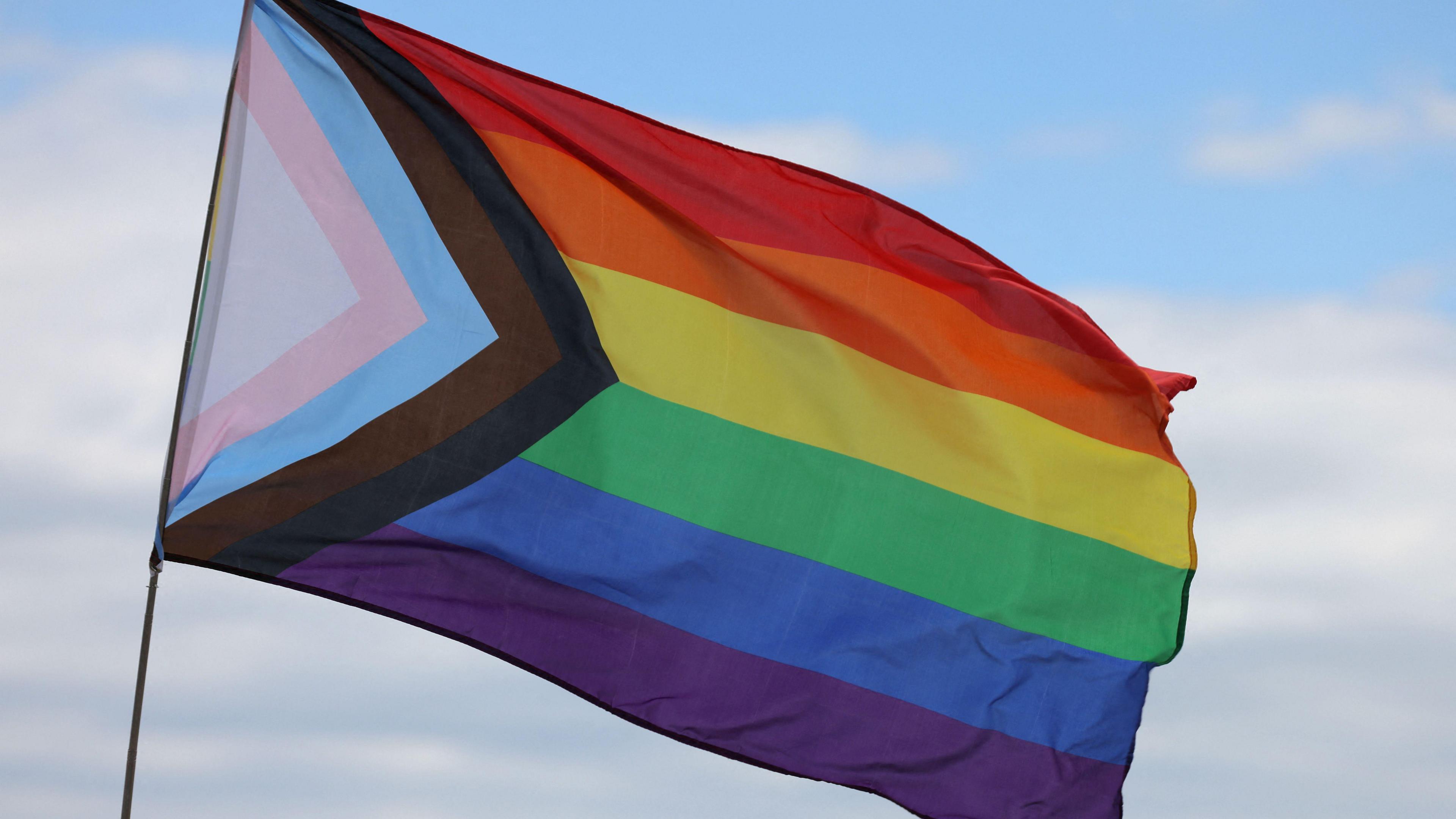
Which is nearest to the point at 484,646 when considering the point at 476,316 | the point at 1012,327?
the point at 476,316

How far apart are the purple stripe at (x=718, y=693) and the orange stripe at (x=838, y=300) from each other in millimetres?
2066

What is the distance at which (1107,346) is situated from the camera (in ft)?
36.0

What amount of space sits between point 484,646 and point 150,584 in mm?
1843

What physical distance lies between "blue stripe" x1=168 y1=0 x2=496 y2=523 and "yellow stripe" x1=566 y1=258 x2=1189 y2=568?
30.4 inches

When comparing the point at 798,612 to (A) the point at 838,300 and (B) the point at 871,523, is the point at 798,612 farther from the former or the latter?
(A) the point at 838,300

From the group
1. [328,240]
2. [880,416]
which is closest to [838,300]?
[880,416]

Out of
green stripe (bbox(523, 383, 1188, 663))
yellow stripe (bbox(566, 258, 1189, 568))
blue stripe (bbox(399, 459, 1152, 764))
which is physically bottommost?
blue stripe (bbox(399, 459, 1152, 764))

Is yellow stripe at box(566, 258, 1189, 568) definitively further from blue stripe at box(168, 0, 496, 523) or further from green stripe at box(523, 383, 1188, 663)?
blue stripe at box(168, 0, 496, 523)

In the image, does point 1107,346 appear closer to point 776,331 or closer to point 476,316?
point 776,331

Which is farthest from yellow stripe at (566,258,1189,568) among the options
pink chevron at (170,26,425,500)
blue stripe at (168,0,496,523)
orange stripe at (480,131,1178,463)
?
pink chevron at (170,26,425,500)

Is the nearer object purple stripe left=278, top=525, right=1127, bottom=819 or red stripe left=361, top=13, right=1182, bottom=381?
purple stripe left=278, top=525, right=1127, bottom=819

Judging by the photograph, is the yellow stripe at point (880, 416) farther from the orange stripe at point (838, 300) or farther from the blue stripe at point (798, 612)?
the blue stripe at point (798, 612)

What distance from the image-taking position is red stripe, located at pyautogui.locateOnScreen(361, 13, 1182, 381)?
33.0 ft

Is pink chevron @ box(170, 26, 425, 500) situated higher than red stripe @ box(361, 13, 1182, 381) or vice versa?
red stripe @ box(361, 13, 1182, 381)
